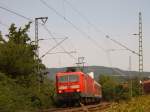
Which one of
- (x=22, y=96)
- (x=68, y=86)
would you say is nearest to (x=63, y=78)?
(x=68, y=86)

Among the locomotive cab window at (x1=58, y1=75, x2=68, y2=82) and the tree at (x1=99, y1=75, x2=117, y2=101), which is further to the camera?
the tree at (x1=99, y1=75, x2=117, y2=101)

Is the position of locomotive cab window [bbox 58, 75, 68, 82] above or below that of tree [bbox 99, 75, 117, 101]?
above

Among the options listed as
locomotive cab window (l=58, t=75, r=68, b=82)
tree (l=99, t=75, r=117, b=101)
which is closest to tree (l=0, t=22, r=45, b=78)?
locomotive cab window (l=58, t=75, r=68, b=82)

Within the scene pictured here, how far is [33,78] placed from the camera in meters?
41.4

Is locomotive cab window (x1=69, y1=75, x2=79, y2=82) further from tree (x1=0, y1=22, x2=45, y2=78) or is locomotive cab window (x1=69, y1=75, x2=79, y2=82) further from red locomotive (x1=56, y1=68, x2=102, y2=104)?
tree (x1=0, y1=22, x2=45, y2=78)

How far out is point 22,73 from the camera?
39.5m

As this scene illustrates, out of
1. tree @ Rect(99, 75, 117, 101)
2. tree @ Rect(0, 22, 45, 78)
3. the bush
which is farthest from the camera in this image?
tree @ Rect(99, 75, 117, 101)

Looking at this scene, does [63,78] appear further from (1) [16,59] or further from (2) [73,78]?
(1) [16,59]

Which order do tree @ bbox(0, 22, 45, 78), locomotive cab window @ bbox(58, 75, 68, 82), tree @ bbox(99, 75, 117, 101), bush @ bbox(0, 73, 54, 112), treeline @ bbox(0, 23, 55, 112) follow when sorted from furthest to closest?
tree @ bbox(99, 75, 117, 101)
locomotive cab window @ bbox(58, 75, 68, 82)
tree @ bbox(0, 22, 45, 78)
treeline @ bbox(0, 23, 55, 112)
bush @ bbox(0, 73, 54, 112)

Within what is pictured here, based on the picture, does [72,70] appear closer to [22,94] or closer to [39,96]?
[39,96]

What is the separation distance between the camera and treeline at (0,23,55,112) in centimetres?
3422

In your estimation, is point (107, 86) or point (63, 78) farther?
point (107, 86)

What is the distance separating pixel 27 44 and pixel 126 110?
29.3 metres

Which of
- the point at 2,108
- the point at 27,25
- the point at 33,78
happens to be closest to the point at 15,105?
the point at 2,108
